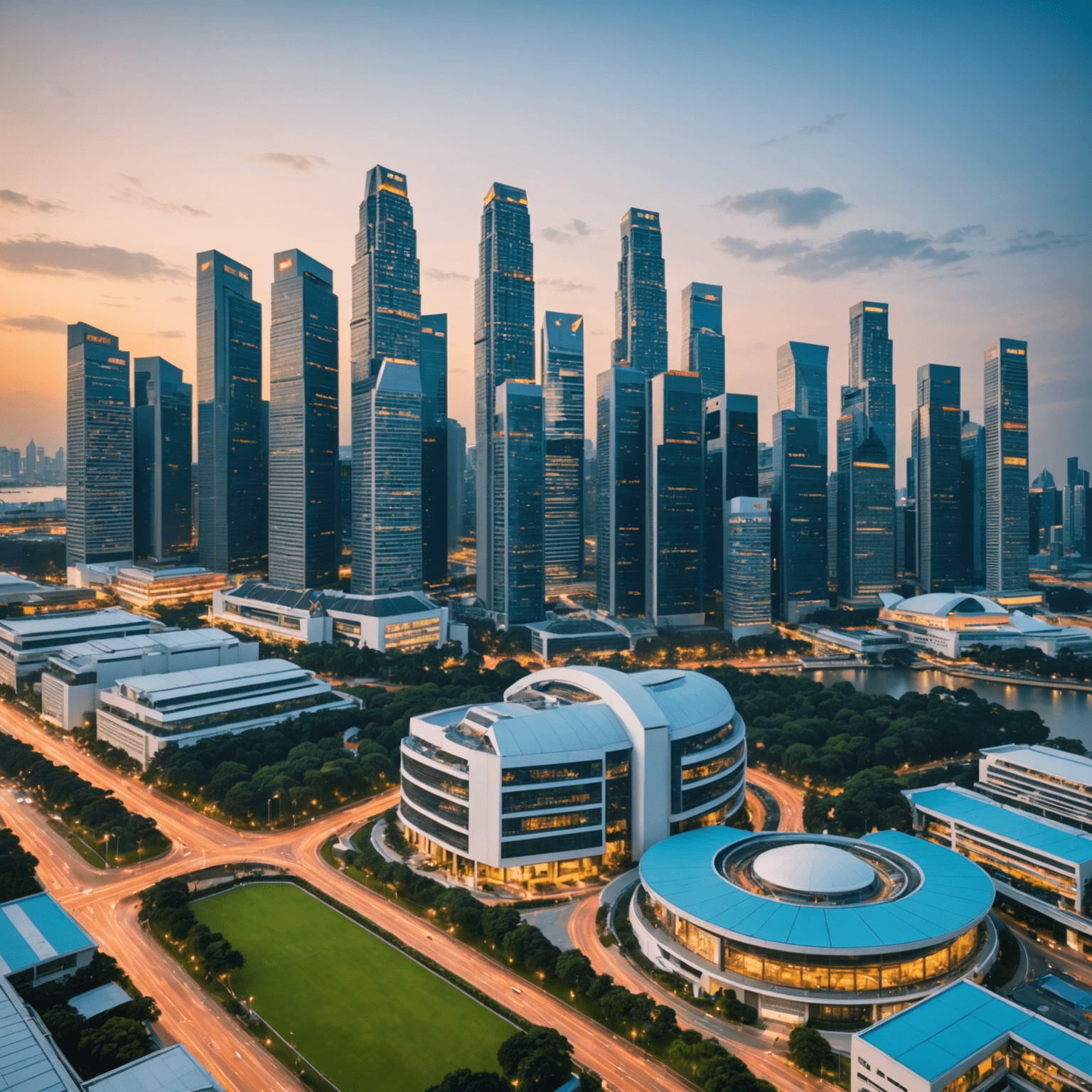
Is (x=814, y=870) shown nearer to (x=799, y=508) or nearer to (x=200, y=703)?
(x=200, y=703)

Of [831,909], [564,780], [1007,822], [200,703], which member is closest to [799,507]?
[1007,822]

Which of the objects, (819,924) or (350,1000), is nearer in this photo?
(819,924)

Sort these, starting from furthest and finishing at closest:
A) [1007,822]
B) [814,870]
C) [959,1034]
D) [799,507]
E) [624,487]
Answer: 1. [799,507]
2. [624,487]
3. [1007,822]
4. [814,870]
5. [959,1034]

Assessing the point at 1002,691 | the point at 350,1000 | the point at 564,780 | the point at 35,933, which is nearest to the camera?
the point at 350,1000

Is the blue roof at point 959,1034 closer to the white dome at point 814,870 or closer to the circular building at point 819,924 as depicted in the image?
the circular building at point 819,924

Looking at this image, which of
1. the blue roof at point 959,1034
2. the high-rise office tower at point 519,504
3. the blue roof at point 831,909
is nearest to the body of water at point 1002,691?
the high-rise office tower at point 519,504

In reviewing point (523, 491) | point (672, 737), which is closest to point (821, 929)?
point (672, 737)

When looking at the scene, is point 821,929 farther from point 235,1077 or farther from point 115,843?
point 115,843
